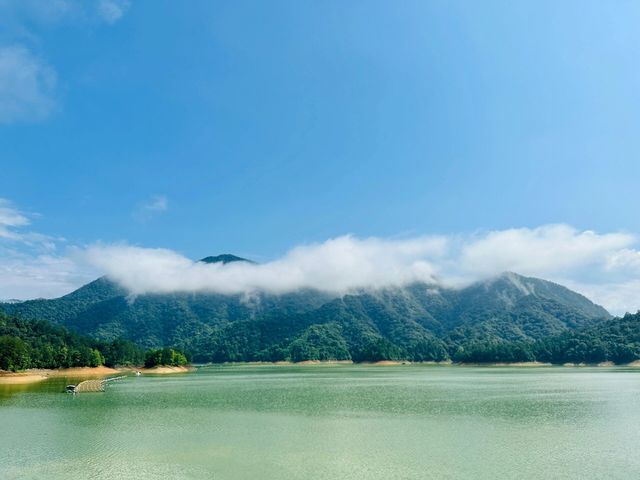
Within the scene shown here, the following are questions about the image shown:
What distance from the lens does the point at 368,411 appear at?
2210 inches

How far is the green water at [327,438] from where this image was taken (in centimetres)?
2980

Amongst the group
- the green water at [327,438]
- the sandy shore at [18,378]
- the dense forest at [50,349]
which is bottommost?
the green water at [327,438]

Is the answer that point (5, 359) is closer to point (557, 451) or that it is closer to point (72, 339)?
point (72, 339)

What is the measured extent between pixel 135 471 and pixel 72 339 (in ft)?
549

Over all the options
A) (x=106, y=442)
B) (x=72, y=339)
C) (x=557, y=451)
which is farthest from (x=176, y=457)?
(x=72, y=339)

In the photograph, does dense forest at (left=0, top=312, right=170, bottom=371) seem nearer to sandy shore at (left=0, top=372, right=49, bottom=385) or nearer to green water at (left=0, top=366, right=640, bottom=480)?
sandy shore at (left=0, top=372, right=49, bottom=385)

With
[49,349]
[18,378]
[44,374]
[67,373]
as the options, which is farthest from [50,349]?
[18,378]

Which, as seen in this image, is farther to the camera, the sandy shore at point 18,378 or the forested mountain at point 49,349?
the forested mountain at point 49,349

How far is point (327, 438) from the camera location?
132 feet

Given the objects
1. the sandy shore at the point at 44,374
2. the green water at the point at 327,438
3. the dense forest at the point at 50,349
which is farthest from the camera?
the dense forest at the point at 50,349

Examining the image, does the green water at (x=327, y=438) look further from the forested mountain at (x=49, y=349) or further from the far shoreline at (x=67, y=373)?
the forested mountain at (x=49, y=349)

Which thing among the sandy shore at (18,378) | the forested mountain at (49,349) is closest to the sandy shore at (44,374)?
the sandy shore at (18,378)

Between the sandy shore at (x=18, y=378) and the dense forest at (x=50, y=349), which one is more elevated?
the dense forest at (x=50, y=349)

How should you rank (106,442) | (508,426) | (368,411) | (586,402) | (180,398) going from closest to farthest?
(106,442), (508,426), (368,411), (586,402), (180,398)
